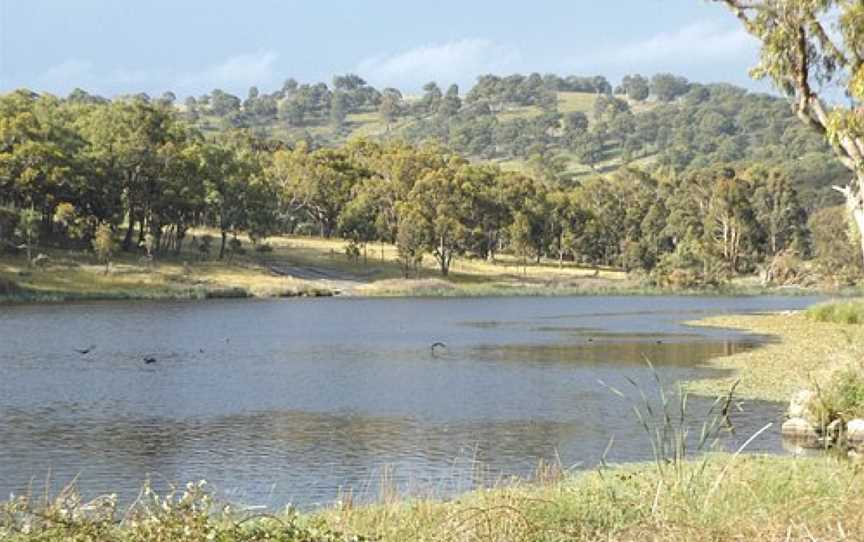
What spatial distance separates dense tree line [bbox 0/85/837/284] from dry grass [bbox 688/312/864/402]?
190 ft

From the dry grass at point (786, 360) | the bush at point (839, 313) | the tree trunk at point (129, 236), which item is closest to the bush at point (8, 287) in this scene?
the tree trunk at point (129, 236)

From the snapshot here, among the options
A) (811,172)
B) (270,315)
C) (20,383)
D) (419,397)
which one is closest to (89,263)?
(270,315)

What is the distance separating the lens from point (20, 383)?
37219mm

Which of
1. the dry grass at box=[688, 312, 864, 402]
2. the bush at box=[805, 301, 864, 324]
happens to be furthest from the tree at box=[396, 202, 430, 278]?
the bush at box=[805, 301, 864, 324]

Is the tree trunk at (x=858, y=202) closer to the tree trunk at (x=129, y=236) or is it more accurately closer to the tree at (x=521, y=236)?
the tree trunk at (x=129, y=236)

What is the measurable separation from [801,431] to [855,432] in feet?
10.4

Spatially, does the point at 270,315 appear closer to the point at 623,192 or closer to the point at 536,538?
the point at 536,538

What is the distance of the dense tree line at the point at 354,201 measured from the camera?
99.9m

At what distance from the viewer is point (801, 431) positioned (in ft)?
79.6

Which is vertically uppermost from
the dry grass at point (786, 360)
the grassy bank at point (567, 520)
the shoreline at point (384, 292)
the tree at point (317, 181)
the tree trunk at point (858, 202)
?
the tree at point (317, 181)

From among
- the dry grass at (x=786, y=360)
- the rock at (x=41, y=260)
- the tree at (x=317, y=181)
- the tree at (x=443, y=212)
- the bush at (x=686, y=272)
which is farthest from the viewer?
the tree at (x=317, y=181)

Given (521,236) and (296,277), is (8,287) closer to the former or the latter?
(296,277)

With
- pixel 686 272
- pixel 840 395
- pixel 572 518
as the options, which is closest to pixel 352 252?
pixel 686 272

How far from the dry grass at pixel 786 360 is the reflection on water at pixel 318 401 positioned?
1.73 metres
